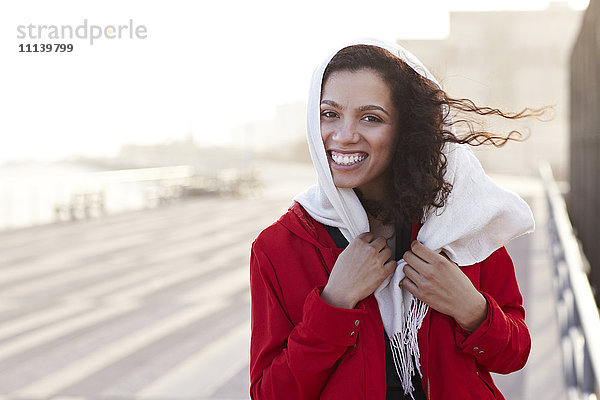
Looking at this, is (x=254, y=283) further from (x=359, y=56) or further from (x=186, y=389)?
(x=186, y=389)

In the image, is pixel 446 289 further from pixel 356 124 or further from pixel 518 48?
pixel 518 48

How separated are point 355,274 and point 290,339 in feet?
0.63

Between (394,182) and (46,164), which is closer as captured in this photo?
(394,182)

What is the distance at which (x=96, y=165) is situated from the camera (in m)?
30.7

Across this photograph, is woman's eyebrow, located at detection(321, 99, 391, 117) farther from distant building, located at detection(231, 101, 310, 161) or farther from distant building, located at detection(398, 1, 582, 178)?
distant building, located at detection(398, 1, 582, 178)

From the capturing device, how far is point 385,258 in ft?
5.48

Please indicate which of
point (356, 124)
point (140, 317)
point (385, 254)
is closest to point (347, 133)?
point (356, 124)

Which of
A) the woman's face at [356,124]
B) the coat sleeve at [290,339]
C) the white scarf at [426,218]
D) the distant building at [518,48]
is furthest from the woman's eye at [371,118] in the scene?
the distant building at [518,48]

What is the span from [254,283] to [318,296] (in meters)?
0.18

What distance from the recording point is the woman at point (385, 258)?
1620 millimetres

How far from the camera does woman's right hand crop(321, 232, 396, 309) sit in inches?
63.3

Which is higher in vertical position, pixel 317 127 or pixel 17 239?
pixel 317 127

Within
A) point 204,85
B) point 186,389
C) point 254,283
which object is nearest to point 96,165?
point 204,85

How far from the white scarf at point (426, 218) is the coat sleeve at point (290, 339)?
0.41 feet
